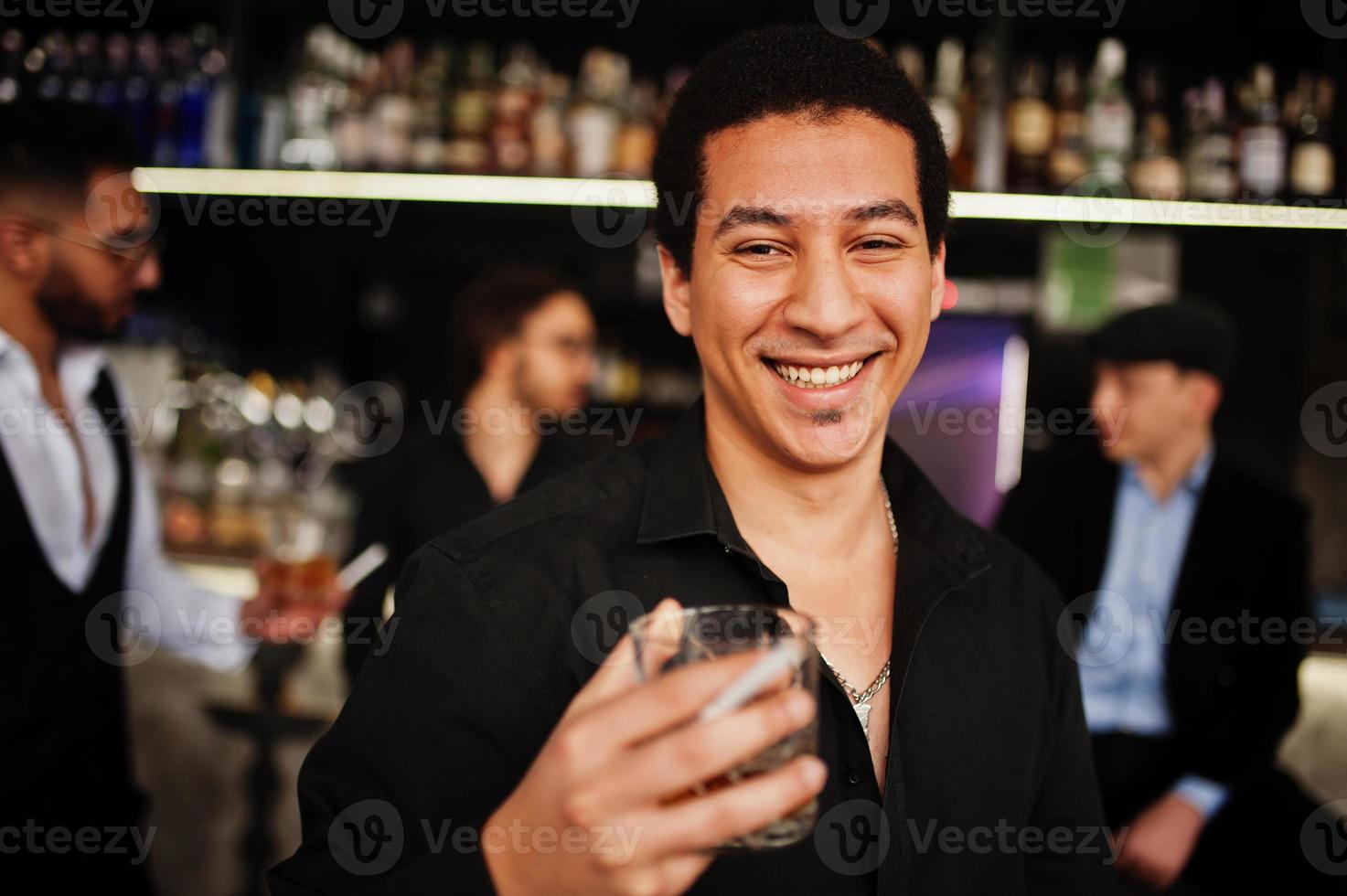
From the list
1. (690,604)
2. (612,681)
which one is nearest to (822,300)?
(690,604)

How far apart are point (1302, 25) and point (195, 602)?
12.3 ft

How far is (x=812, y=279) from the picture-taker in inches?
42.6

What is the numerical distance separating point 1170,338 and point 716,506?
6.17 ft

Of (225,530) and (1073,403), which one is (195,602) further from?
(1073,403)

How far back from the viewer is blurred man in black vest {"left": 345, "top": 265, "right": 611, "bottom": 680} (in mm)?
2523

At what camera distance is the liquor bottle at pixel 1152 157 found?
2.81m

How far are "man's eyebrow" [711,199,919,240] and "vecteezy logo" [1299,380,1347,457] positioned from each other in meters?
3.15

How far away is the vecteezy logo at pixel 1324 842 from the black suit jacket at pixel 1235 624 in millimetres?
146

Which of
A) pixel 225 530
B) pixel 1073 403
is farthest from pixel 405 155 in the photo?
pixel 1073 403

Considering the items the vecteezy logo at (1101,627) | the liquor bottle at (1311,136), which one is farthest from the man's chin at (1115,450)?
the liquor bottle at (1311,136)

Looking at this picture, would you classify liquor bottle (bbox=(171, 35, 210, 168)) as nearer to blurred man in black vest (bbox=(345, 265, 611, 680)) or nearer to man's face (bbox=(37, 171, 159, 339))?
blurred man in black vest (bbox=(345, 265, 611, 680))

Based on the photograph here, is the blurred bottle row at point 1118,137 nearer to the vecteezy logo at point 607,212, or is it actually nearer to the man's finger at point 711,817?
the vecteezy logo at point 607,212

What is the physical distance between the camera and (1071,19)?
3477 millimetres

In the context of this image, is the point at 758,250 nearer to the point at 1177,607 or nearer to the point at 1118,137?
the point at 1177,607
